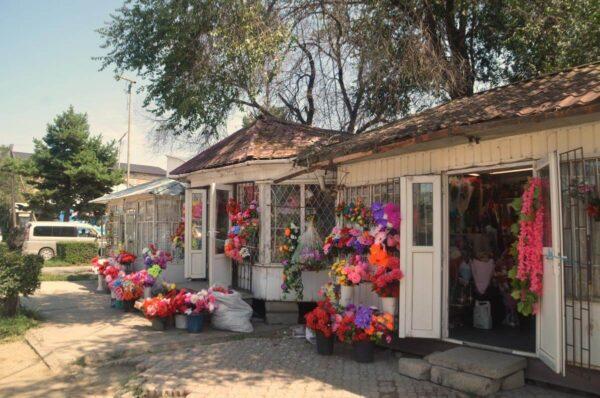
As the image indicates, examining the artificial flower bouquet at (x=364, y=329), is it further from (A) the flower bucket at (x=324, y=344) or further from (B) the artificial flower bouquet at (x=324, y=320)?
(A) the flower bucket at (x=324, y=344)

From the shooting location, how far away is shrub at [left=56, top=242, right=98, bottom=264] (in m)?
22.1

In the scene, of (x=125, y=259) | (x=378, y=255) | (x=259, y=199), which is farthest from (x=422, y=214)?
(x=125, y=259)

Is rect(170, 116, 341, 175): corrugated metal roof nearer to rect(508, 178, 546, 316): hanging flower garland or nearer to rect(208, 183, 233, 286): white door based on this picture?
rect(208, 183, 233, 286): white door

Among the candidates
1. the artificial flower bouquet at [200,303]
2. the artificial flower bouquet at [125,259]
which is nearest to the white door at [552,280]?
the artificial flower bouquet at [200,303]

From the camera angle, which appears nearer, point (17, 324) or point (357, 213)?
point (357, 213)

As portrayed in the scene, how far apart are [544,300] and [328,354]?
288 cm

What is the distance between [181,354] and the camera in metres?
6.88

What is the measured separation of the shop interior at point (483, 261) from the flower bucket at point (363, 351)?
3.55 ft

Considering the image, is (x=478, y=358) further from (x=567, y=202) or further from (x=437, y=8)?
(x=437, y=8)

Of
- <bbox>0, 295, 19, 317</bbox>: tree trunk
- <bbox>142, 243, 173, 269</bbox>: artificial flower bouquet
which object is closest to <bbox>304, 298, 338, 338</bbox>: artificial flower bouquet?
<bbox>142, 243, 173, 269</bbox>: artificial flower bouquet

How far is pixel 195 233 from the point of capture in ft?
35.3

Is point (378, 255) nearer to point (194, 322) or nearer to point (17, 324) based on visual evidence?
point (194, 322)

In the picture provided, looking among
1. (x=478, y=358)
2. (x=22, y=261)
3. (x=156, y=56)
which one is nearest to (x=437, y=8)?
(x=156, y=56)

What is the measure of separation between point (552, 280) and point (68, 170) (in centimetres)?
2657
